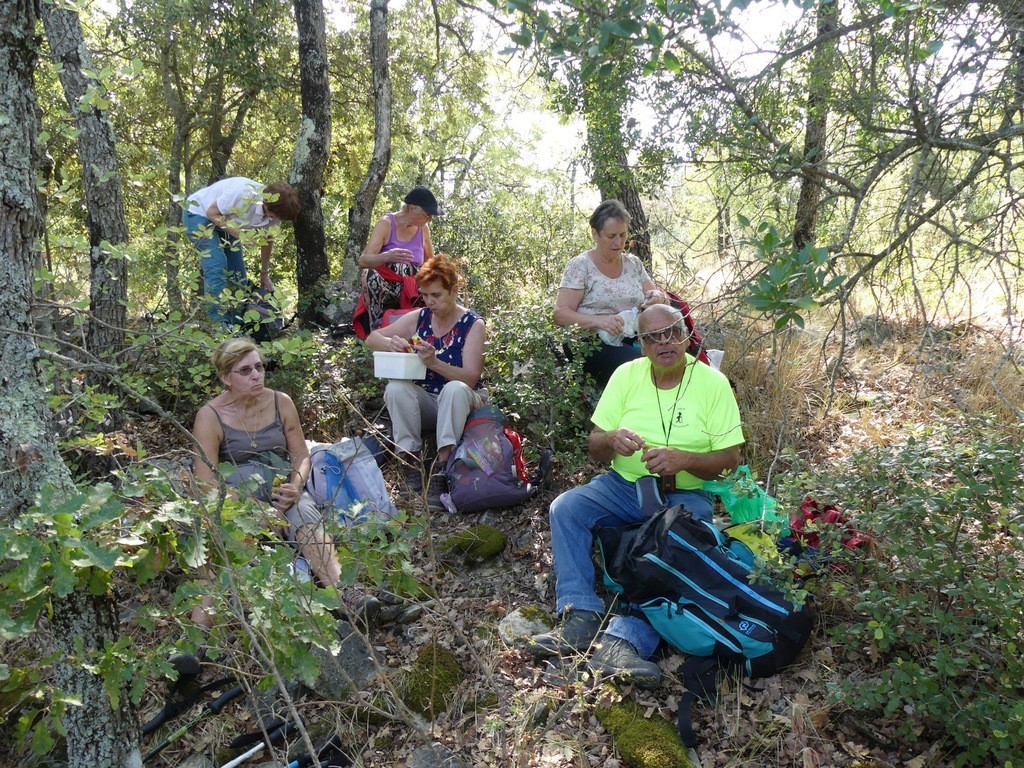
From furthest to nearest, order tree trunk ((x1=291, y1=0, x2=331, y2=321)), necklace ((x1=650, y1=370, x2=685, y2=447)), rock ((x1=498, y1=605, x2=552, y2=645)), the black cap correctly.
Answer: tree trunk ((x1=291, y1=0, x2=331, y2=321)) < the black cap < necklace ((x1=650, y1=370, x2=685, y2=447)) < rock ((x1=498, y1=605, x2=552, y2=645))

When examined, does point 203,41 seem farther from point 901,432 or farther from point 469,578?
point 901,432

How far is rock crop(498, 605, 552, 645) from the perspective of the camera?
10.5 feet

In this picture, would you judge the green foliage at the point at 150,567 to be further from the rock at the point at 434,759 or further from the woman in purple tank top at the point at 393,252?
the woman in purple tank top at the point at 393,252

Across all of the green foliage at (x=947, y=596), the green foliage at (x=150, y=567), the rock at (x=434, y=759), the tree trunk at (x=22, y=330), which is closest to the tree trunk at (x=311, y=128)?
the tree trunk at (x=22, y=330)

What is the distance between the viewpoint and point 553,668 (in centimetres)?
297

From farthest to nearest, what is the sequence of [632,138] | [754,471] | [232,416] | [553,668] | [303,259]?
[303,259]
[632,138]
[754,471]
[232,416]
[553,668]

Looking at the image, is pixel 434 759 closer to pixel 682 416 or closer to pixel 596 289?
pixel 682 416

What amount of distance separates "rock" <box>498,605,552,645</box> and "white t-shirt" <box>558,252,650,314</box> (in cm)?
199

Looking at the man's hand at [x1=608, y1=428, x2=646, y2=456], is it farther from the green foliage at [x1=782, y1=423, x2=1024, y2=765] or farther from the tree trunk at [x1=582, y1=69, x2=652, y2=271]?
the tree trunk at [x1=582, y1=69, x2=652, y2=271]

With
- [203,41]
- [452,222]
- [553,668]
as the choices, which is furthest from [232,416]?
[203,41]

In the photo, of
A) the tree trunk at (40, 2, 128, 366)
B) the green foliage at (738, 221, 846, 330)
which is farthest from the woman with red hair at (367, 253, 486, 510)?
the green foliage at (738, 221, 846, 330)

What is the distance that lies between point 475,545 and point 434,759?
1.28 metres

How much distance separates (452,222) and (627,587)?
6.23 meters

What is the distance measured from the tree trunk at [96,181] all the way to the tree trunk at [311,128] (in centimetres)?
182
